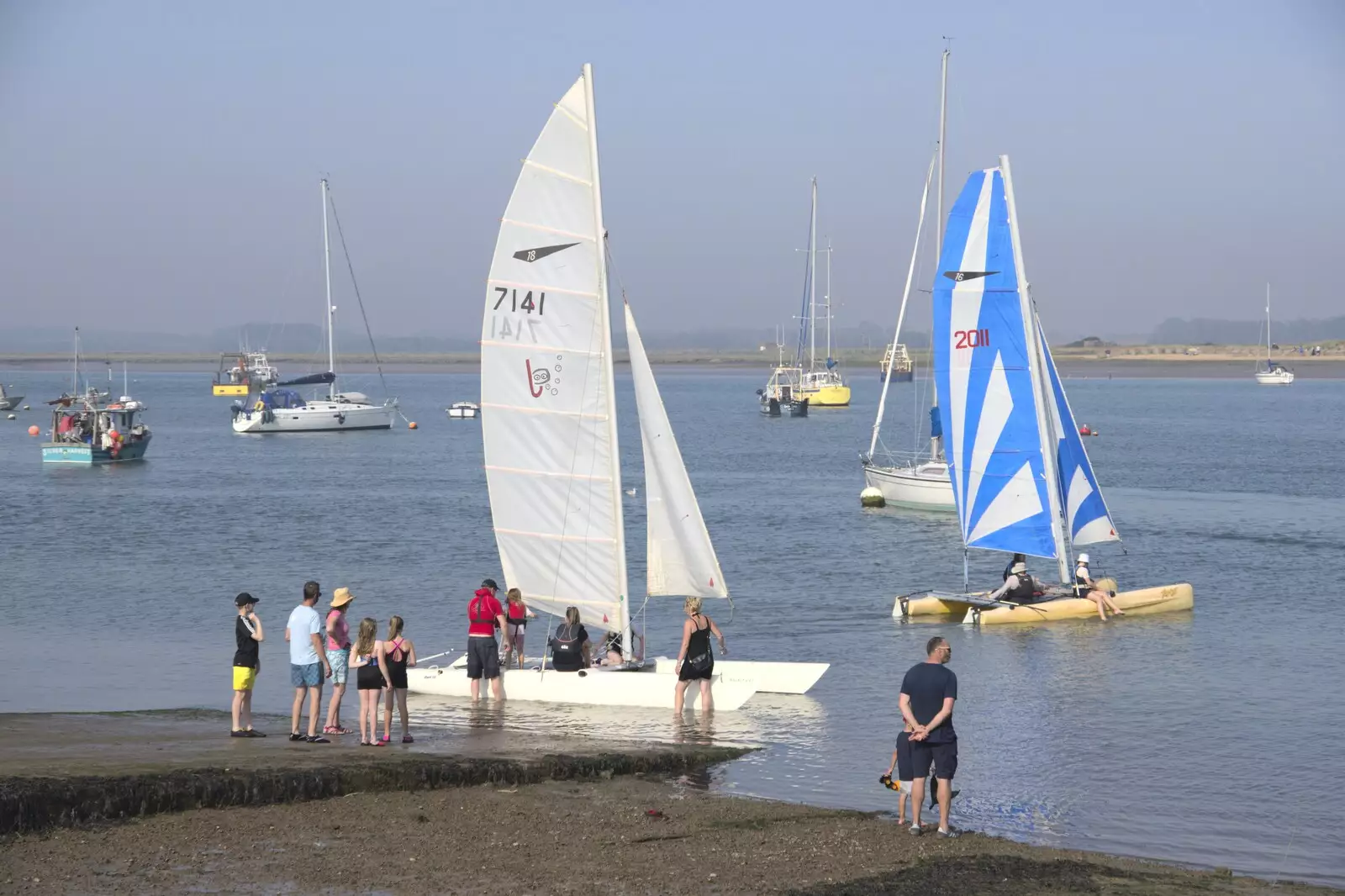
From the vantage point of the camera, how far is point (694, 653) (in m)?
18.5

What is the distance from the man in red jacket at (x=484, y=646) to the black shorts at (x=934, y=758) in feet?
23.4

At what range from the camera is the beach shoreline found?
37.8 feet

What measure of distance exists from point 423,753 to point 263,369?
156015mm

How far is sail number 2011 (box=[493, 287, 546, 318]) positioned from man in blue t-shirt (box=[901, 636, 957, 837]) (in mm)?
8897

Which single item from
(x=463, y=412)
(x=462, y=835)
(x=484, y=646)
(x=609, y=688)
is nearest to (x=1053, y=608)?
(x=609, y=688)

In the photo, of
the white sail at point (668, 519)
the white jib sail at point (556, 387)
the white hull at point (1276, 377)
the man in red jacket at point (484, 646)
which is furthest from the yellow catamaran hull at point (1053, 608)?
the white hull at point (1276, 377)

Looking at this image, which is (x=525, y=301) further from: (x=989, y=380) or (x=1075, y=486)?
(x=1075, y=486)

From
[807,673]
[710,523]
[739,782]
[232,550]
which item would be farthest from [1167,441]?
[739,782]

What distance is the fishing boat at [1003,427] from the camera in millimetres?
28688

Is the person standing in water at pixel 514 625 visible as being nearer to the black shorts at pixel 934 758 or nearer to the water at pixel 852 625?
the water at pixel 852 625

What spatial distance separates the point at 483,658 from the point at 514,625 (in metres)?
1.12

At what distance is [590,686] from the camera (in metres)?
19.5

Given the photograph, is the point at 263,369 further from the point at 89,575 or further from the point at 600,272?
the point at 600,272

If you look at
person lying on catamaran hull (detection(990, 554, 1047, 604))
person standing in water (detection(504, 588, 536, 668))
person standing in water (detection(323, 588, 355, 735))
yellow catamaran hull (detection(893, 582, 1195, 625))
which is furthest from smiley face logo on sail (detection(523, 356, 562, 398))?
person lying on catamaran hull (detection(990, 554, 1047, 604))
